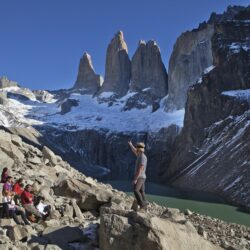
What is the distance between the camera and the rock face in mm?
106169

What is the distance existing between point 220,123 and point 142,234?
12584 cm

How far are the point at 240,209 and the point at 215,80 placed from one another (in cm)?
8669

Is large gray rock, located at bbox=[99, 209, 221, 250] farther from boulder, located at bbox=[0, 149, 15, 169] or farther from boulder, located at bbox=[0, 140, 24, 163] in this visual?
boulder, located at bbox=[0, 140, 24, 163]

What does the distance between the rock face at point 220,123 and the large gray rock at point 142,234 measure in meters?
77.6

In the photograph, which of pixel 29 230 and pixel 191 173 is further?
pixel 191 173

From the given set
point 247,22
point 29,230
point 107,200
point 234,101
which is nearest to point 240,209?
point 107,200

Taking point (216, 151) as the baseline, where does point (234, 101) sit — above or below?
above

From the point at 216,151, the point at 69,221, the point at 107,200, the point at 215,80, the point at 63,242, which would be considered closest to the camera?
the point at 63,242

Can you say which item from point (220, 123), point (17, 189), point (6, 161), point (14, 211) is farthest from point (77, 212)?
point (220, 123)

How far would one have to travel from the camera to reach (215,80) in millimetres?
154750

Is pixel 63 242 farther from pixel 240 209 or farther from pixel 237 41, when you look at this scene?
pixel 237 41

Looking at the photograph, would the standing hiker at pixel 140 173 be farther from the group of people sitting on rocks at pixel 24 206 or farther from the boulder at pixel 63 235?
the group of people sitting on rocks at pixel 24 206

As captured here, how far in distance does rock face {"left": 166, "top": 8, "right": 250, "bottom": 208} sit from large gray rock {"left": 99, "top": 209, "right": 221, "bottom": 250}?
255 ft

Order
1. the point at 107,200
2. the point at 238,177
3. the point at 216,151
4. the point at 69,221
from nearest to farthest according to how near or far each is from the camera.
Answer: the point at 69,221
the point at 107,200
the point at 238,177
the point at 216,151
